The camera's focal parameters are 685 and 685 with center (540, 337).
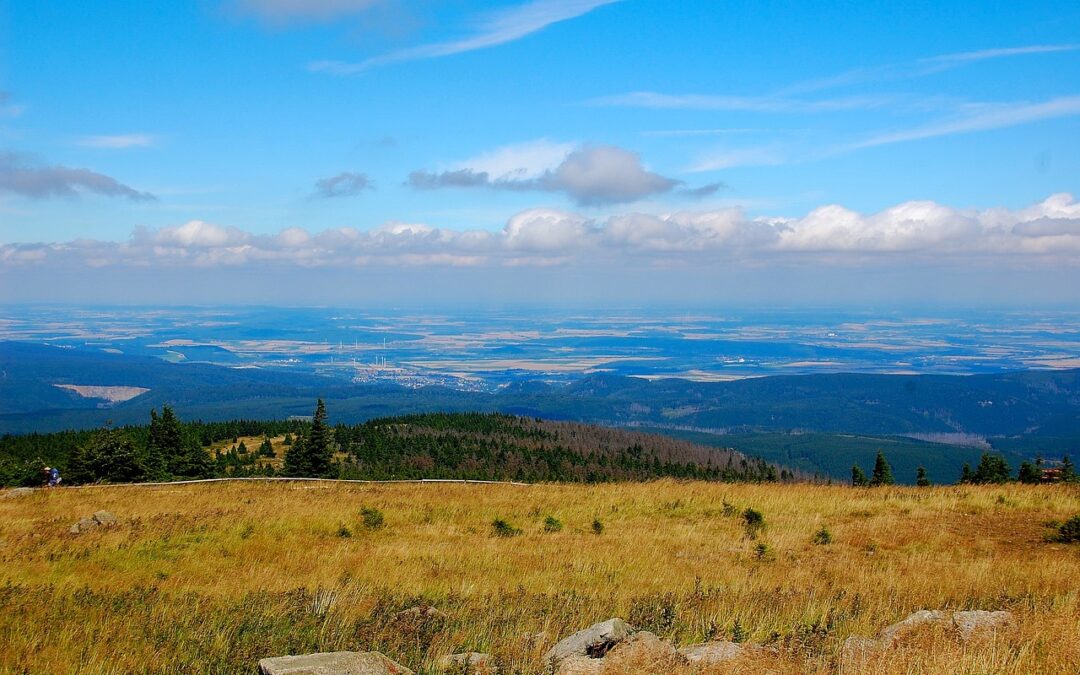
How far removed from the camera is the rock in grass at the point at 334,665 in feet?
21.1

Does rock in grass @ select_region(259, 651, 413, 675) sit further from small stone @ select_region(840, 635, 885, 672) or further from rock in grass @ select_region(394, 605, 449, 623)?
small stone @ select_region(840, 635, 885, 672)

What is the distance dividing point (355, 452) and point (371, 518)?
101ft

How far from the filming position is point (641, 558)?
47.4ft

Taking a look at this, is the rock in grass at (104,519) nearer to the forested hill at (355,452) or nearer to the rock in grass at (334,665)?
the rock in grass at (334,665)

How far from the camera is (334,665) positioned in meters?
6.60

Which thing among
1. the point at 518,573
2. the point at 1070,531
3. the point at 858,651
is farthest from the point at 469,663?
the point at 1070,531

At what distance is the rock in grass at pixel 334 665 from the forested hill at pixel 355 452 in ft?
86.4

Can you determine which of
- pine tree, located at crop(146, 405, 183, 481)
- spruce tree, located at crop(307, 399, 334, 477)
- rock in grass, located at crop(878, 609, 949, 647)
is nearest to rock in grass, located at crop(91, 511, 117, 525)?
pine tree, located at crop(146, 405, 183, 481)

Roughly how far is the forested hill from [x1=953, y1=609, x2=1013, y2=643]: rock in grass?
89.7 feet

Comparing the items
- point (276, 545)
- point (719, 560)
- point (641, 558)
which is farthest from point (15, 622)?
point (719, 560)

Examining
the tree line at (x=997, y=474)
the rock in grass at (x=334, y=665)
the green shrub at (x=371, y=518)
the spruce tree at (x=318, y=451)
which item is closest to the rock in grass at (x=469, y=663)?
the rock in grass at (x=334, y=665)

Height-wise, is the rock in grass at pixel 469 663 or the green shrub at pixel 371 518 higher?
the rock in grass at pixel 469 663

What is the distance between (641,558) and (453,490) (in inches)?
423

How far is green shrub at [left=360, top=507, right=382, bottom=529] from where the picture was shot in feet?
59.6
